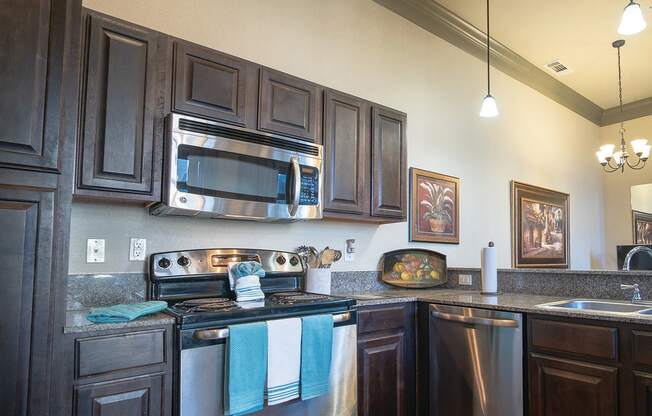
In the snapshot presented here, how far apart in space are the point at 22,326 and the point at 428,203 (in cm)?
294

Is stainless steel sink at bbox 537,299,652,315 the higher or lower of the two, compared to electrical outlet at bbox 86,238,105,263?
lower

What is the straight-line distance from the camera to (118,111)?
1861mm

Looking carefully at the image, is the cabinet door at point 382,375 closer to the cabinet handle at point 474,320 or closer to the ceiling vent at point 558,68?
the cabinet handle at point 474,320

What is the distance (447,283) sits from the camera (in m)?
3.50

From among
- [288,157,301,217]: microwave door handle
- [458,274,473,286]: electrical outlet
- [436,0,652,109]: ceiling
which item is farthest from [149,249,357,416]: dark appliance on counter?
[436,0,652,109]: ceiling

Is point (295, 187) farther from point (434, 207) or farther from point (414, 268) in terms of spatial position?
point (434, 207)

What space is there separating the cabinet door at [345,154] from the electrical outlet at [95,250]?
1.21 metres

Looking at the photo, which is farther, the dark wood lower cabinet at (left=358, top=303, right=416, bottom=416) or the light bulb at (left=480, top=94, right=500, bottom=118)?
the light bulb at (left=480, top=94, right=500, bottom=118)

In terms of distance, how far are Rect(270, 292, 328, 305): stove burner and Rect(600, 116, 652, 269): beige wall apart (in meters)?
5.37

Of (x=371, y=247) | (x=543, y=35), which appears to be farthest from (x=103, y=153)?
(x=543, y=35)

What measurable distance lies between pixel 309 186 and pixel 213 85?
0.76 metres

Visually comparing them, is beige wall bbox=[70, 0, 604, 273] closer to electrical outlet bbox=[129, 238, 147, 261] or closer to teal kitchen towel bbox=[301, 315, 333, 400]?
electrical outlet bbox=[129, 238, 147, 261]

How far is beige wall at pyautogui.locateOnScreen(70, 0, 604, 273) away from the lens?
2.26 meters

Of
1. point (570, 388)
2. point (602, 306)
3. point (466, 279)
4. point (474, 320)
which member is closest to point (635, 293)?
point (602, 306)
